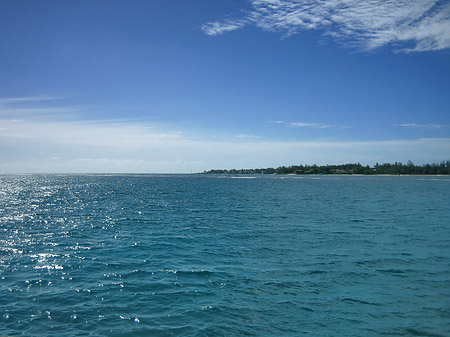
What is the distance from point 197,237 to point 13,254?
14.4 m

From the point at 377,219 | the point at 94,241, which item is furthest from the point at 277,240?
the point at 377,219

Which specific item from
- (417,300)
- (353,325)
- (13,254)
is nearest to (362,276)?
(417,300)

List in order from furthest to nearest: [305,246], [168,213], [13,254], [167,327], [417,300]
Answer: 1. [168,213]
2. [305,246]
3. [13,254]
4. [417,300]
5. [167,327]

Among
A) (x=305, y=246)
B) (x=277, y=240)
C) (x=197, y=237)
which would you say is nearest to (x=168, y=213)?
(x=197, y=237)

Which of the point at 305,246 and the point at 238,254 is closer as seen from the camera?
the point at 238,254

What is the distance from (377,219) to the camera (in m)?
39.3

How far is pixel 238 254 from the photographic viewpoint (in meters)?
22.9

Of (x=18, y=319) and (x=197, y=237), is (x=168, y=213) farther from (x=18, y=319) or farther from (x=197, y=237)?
(x=18, y=319)

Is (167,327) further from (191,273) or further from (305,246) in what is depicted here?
(305,246)

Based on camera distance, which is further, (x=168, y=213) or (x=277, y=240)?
(x=168, y=213)

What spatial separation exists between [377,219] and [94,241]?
108ft

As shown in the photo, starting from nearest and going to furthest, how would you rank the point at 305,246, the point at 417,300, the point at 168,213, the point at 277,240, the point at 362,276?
the point at 417,300
the point at 362,276
the point at 305,246
the point at 277,240
the point at 168,213

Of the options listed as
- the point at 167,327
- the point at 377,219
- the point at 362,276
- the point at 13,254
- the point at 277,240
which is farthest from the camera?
the point at 377,219

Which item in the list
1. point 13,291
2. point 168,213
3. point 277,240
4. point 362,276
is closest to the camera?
point 13,291
